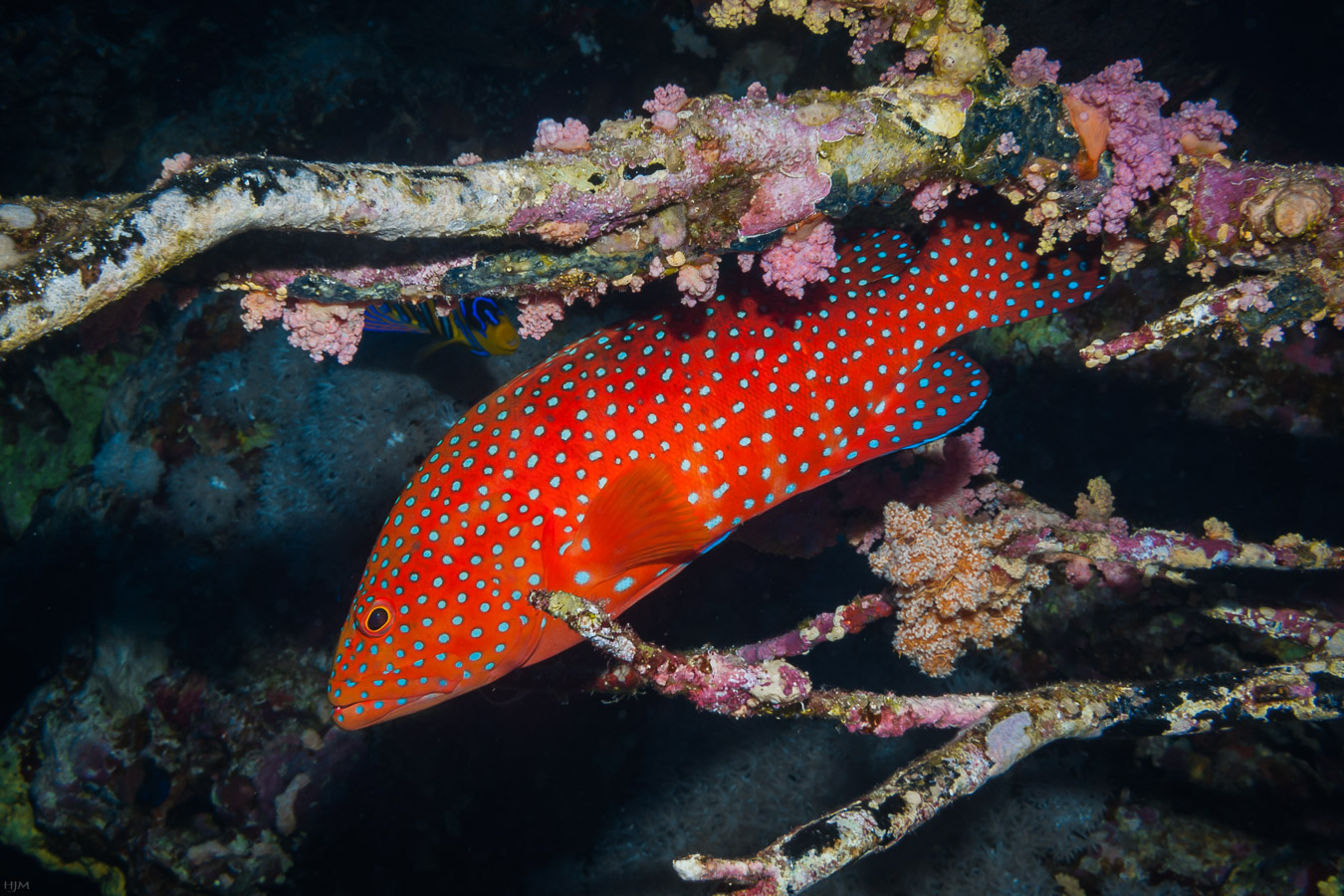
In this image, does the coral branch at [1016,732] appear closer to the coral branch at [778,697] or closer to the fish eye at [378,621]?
the coral branch at [778,697]

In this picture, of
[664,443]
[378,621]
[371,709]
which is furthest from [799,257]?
[371,709]

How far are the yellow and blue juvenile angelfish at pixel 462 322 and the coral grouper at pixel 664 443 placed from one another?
2.65ft

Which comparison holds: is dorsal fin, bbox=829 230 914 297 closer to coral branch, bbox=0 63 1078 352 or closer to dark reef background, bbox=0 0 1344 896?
coral branch, bbox=0 63 1078 352

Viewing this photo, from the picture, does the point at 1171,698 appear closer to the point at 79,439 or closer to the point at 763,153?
the point at 763,153

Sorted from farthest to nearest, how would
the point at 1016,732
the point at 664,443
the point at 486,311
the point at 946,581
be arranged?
the point at 486,311
the point at 664,443
the point at 946,581
the point at 1016,732

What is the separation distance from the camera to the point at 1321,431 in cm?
406

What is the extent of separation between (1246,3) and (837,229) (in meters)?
3.83

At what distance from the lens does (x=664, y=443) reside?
3.54 metres

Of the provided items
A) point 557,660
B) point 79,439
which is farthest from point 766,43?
point 79,439

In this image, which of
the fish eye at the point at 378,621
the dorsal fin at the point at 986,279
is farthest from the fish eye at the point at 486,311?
the dorsal fin at the point at 986,279

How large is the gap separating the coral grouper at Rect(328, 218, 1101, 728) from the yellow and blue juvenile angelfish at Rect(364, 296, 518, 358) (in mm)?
808

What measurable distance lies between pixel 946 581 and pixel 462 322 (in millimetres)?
3354

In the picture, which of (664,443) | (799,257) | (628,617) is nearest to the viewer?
(799,257)

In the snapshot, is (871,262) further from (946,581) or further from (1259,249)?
(946,581)
